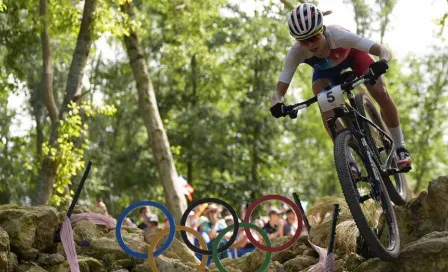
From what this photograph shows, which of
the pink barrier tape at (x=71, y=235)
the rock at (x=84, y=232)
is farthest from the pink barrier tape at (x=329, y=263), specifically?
the rock at (x=84, y=232)

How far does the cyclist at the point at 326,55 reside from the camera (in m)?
7.37

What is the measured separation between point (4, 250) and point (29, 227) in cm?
77

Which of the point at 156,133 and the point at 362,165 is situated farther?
the point at 156,133

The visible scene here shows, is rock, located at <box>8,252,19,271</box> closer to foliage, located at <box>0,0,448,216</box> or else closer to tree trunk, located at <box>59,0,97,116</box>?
tree trunk, located at <box>59,0,97,116</box>

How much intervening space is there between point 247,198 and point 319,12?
2535cm

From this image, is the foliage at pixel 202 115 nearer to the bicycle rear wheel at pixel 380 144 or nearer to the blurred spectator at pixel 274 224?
the blurred spectator at pixel 274 224

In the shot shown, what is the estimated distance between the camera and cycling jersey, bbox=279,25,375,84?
304 inches

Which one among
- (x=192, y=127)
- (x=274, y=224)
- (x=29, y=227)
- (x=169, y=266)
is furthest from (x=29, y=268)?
(x=192, y=127)

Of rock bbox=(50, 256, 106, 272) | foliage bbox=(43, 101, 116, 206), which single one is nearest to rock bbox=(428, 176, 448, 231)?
rock bbox=(50, 256, 106, 272)

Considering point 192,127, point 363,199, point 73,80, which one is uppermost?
point 192,127

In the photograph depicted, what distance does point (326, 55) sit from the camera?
791cm

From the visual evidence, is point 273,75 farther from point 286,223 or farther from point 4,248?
point 4,248

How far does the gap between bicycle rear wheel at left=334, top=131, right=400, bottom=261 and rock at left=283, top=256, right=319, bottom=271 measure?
914mm

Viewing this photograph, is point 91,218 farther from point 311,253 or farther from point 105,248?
point 311,253
